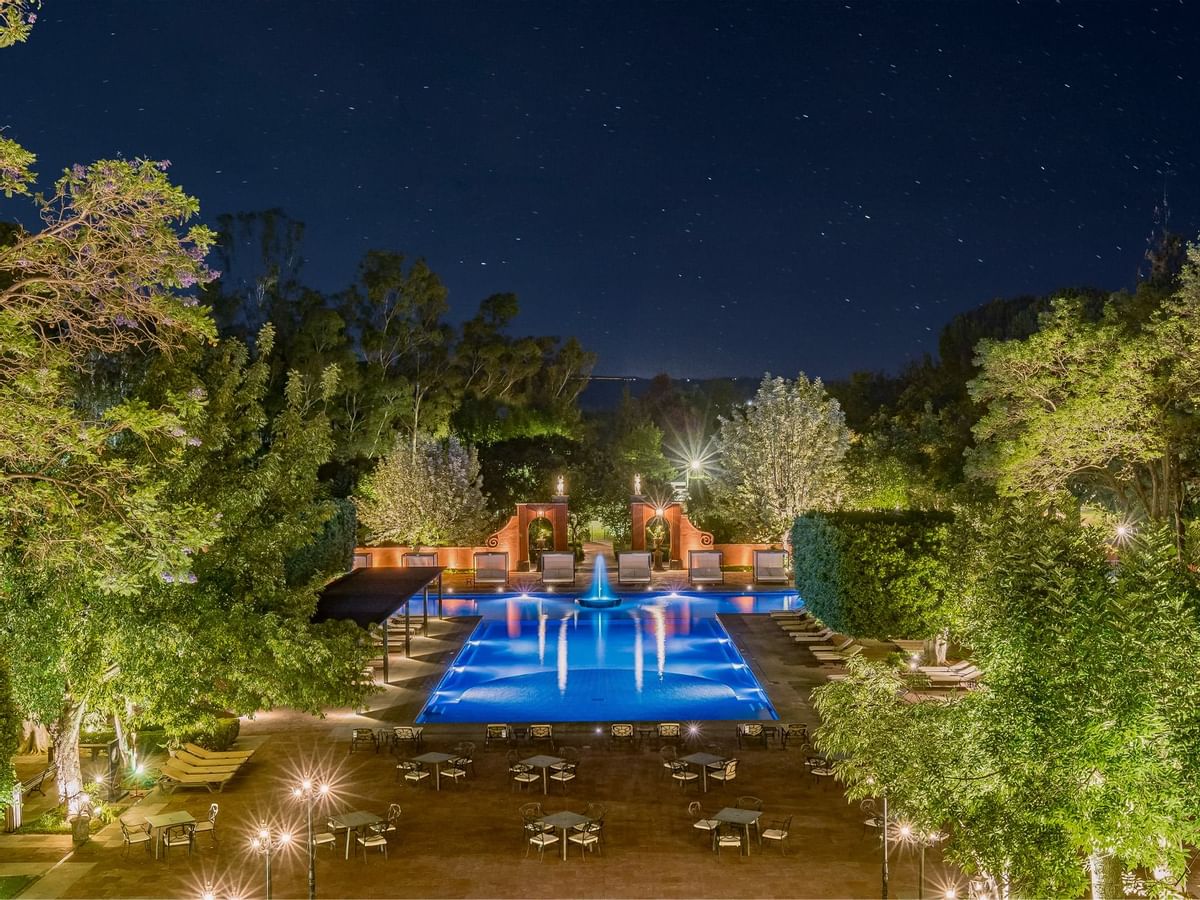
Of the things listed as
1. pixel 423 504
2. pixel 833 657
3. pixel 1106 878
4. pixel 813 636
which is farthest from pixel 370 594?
pixel 423 504

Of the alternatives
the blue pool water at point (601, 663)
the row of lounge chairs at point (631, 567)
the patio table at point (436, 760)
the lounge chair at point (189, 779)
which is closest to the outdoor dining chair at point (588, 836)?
the patio table at point (436, 760)

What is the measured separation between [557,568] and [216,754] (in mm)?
20739

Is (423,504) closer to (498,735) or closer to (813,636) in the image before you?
(813,636)

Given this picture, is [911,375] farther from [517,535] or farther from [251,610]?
[251,610]

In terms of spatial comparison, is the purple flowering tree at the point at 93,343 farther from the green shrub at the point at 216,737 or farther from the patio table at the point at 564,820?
the green shrub at the point at 216,737

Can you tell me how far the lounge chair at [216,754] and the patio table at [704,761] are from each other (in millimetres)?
7260

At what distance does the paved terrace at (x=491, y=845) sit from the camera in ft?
38.1

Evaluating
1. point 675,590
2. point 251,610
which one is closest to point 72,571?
point 251,610

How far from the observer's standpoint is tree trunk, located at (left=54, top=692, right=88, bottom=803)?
13.6 m

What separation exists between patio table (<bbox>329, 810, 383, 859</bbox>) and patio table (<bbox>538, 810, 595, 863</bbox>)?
2271 millimetres

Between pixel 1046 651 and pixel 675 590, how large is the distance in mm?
28655

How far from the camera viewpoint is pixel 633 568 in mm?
35844

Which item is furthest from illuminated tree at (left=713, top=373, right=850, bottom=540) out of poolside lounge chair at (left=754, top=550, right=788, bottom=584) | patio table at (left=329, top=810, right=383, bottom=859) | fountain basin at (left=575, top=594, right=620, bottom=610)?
patio table at (left=329, top=810, right=383, bottom=859)

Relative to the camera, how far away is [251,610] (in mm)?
A: 13414
